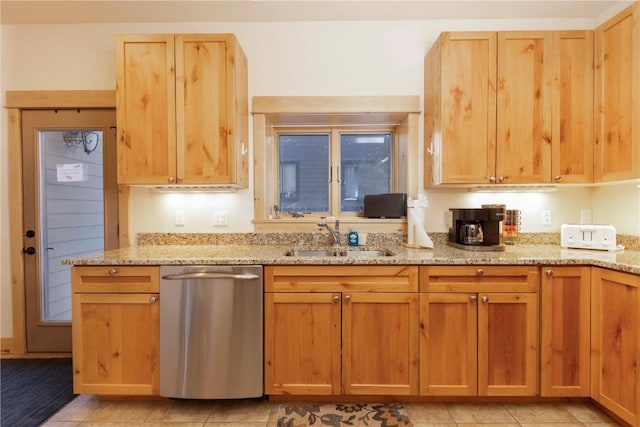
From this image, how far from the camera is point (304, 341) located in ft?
6.13

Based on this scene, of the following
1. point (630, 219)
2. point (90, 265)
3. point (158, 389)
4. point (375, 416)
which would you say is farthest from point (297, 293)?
point (630, 219)

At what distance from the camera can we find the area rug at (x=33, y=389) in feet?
6.14

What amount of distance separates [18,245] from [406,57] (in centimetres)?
335

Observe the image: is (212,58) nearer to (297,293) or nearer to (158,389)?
(297,293)

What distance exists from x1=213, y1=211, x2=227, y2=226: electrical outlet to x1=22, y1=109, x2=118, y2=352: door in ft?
2.61

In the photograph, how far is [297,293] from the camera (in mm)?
1868

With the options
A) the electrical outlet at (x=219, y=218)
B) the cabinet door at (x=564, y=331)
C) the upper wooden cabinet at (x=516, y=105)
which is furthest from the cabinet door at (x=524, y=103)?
the electrical outlet at (x=219, y=218)

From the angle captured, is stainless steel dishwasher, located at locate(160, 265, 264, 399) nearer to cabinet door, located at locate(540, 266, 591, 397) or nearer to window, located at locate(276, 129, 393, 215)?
window, located at locate(276, 129, 393, 215)

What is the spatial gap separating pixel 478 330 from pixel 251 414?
4.50 feet

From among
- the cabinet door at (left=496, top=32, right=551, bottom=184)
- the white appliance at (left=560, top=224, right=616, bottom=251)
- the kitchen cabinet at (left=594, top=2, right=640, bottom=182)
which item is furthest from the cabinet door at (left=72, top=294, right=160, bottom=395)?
the kitchen cabinet at (left=594, top=2, right=640, bottom=182)

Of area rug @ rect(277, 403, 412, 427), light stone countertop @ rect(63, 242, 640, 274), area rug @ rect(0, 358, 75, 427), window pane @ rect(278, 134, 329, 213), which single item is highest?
window pane @ rect(278, 134, 329, 213)

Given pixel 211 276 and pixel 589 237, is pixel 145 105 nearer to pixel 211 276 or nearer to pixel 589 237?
pixel 211 276

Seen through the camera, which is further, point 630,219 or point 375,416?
point 630,219

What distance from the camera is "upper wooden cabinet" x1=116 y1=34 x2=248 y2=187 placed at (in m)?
2.13
